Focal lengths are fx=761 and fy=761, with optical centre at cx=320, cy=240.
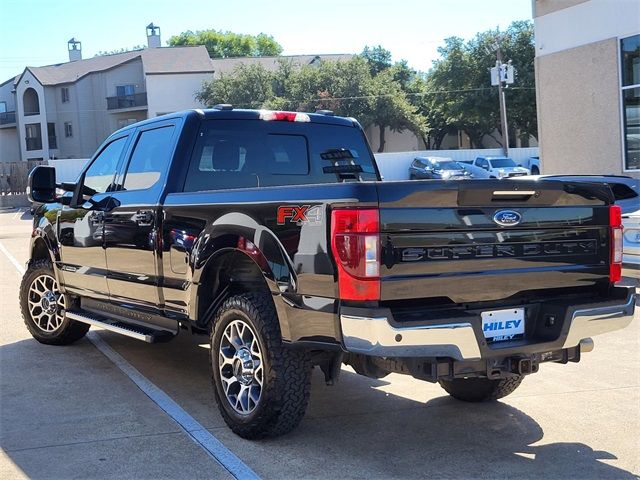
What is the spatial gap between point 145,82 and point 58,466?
56.1 m

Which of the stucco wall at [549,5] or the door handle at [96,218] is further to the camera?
the stucco wall at [549,5]

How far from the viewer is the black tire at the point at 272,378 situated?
447cm

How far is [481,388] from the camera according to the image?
5.41 metres

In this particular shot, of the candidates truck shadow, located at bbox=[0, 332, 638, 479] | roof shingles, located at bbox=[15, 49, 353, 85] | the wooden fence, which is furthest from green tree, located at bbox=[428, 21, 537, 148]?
truck shadow, located at bbox=[0, 332, 638, 479]

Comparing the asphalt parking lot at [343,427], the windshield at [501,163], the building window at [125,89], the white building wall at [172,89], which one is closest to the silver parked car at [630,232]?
the asphalt parking lot at [343,427]

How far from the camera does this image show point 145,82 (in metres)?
57.6

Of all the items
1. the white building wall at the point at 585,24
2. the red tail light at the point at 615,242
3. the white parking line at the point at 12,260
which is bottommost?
the white parking line at the point at 12,260

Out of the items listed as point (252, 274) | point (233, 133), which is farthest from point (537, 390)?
point (233, 133)

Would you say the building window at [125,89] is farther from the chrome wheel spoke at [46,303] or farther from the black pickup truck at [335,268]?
the black pickup truck at [335,268]

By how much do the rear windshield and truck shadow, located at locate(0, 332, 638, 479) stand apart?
166 centimetres

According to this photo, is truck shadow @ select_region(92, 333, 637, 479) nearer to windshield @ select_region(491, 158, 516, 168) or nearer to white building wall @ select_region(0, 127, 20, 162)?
windshield @ select_region(491, 158, 516, 168)

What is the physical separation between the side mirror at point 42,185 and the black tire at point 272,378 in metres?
3.29

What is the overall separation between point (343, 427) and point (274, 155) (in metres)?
2.30

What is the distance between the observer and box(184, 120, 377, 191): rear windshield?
19.2ft
